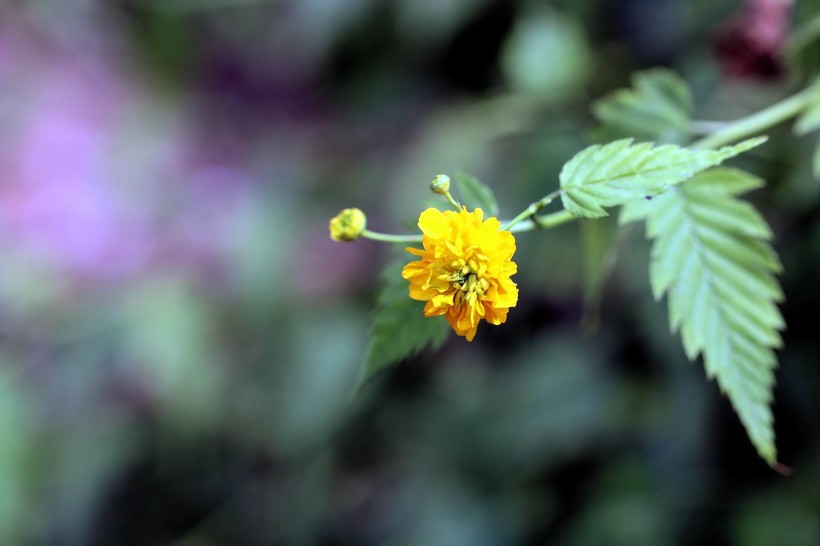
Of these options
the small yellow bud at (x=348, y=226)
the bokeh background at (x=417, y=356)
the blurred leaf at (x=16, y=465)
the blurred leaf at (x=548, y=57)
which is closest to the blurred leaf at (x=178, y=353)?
the bokeh background at (x=417, y=356)

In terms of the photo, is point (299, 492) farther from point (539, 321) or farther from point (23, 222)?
point (23, 222)

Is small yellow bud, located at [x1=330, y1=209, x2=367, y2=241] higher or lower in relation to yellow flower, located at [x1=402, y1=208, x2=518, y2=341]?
higher

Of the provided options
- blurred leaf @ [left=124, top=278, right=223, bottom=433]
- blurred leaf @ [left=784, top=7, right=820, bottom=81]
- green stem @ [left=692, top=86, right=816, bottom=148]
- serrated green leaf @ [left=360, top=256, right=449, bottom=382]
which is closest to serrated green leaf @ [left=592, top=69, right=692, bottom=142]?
green stem @ [left=692, top=86, right=816, bottom=148]

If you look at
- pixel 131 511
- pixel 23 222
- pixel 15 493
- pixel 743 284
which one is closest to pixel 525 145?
pixel 743 284

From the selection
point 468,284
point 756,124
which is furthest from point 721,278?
point 468,284

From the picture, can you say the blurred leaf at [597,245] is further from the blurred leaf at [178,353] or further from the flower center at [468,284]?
the blurred leaf at [178,353]

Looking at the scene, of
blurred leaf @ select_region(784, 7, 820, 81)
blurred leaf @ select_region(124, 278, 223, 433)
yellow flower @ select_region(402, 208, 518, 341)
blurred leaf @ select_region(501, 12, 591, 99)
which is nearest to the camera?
yellow flower @ select_region(402, 208, 518, 341)

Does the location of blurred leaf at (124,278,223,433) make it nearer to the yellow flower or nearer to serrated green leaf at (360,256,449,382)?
serrated green leaf at (360,256,449,382)
